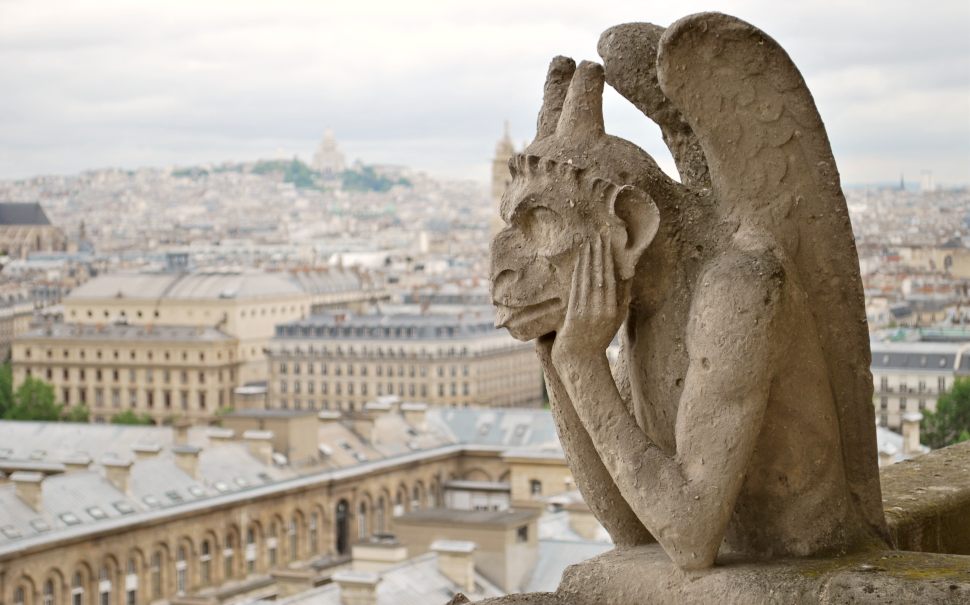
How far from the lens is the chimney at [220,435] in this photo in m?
49.3

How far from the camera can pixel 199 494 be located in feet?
143

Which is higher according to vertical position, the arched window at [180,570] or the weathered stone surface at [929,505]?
the weathered stone surface at [929,505]

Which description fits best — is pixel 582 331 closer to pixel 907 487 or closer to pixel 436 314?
pixel 907 487

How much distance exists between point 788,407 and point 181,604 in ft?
114

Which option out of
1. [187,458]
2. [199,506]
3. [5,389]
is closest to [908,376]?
[187,458]

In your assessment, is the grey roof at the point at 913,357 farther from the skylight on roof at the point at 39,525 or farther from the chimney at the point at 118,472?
the skylight on roof at the point at 39,525

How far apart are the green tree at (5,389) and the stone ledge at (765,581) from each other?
83.2 metres

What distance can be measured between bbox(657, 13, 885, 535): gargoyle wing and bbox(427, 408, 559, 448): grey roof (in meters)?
48.6

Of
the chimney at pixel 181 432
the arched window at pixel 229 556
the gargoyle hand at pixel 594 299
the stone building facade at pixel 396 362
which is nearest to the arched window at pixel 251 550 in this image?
the arched window at pixel 229 556

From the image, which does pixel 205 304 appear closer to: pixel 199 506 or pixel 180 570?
pixel 199 506

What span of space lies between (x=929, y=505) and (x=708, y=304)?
1462mm

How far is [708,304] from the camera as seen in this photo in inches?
157

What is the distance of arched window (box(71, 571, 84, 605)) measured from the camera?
38.8 metres

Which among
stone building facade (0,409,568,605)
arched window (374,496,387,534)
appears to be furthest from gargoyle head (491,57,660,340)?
arched window (374,496,387,534)
